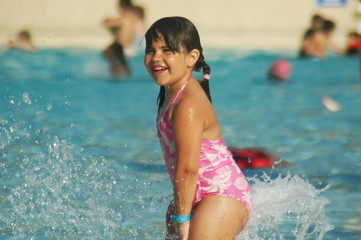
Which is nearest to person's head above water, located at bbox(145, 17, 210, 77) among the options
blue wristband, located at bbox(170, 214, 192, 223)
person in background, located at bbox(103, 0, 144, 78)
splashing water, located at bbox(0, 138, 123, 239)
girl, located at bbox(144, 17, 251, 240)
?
girl, located at bbox(144, 17, 251, 240)

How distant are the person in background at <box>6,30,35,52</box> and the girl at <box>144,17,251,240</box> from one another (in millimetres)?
11115

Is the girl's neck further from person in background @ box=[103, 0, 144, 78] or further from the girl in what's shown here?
person in background @ box=[103, 0, 144, 78]

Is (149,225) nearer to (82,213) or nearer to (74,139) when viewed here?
(82,213)

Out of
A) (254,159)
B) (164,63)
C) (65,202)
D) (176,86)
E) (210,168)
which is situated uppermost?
(164,63)

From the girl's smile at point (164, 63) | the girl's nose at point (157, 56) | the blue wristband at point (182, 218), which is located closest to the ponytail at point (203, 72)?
the girl's smile at point (164, 63)

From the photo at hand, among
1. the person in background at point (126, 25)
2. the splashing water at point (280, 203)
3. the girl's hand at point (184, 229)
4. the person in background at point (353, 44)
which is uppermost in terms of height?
the girl's hand at point (184, 229)

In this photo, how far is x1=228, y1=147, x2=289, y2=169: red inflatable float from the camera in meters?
6.36

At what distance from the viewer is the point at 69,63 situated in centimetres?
1484

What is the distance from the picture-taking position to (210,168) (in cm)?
313

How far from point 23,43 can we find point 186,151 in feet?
40.0

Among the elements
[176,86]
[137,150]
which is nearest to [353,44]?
[137,150]

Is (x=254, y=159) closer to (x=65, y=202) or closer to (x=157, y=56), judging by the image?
(x=65, y=202)

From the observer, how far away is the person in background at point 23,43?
1396 cm

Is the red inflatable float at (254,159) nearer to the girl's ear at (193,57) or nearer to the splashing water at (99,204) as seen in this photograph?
the splashing water at (99,204)
